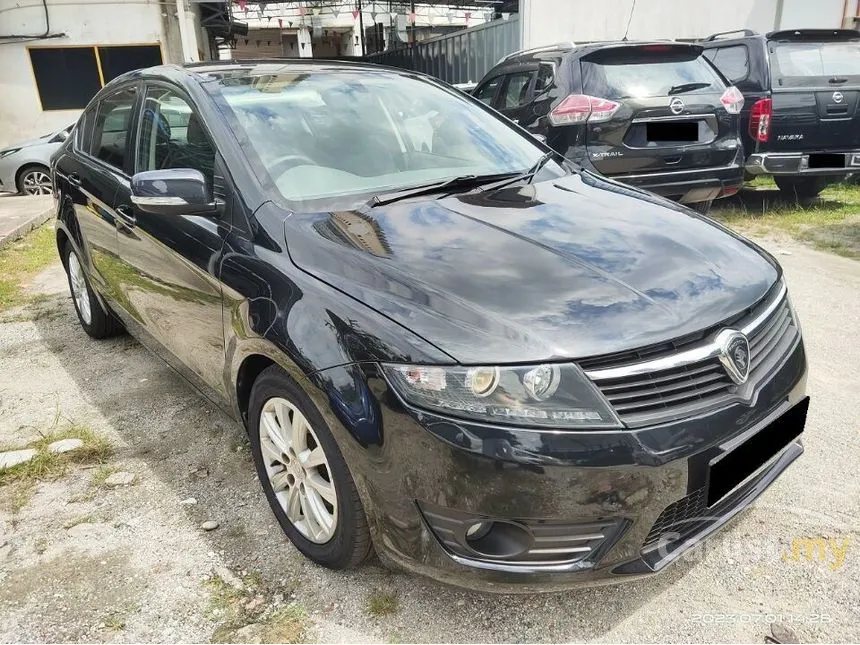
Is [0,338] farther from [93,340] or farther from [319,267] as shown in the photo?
[319,267]

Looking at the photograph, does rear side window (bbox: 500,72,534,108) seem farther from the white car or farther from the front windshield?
the white car

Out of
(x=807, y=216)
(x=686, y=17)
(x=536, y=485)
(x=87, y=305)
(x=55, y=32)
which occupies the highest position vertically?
(x=55, y=32)

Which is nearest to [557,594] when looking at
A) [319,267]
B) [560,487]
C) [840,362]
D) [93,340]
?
[560,487]

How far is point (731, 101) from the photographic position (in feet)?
19.9

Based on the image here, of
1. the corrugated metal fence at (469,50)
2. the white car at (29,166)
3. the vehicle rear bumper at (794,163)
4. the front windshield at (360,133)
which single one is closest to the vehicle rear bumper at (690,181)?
the vehicle rear bumper at (794,163)

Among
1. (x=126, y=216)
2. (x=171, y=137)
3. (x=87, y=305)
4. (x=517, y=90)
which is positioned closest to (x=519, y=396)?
(x=171, y=137)

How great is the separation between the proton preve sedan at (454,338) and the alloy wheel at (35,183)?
8.96 m

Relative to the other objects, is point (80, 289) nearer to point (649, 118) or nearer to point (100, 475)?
point (100, 475)

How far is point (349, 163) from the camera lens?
108 inches

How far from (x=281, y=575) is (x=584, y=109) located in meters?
4.75

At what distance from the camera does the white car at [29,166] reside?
34.3ft

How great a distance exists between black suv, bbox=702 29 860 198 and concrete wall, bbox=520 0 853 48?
6523 millimetres

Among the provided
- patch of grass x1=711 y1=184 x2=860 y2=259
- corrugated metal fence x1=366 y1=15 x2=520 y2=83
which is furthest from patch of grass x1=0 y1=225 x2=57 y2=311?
corrugated metal fence x1=366 y1=15 x2=520 y2=83

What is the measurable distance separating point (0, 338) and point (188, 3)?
39.7 feet
